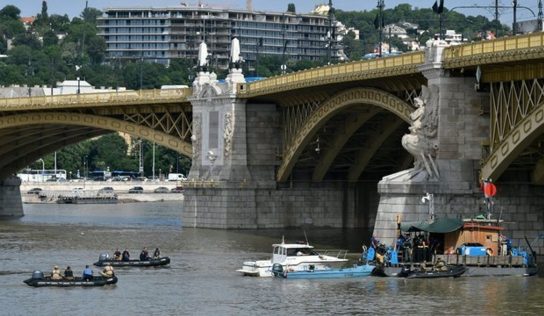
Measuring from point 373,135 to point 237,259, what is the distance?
86.8 ft

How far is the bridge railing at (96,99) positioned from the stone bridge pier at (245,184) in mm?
6468

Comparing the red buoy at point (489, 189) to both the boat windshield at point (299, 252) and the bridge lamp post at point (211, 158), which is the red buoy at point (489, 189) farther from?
the bridge lamp post at point (211, 158)

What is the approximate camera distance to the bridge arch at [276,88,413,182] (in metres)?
119

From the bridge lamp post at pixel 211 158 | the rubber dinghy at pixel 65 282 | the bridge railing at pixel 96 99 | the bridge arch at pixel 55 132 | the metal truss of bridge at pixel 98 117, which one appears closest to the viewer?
the rubber dinghy at pixel 65 282

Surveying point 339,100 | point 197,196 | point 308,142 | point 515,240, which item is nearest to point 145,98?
point 197,196

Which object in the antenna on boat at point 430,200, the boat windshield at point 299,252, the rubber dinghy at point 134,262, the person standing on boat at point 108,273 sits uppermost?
the antenna on boat at point 430,200

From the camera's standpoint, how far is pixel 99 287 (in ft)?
325

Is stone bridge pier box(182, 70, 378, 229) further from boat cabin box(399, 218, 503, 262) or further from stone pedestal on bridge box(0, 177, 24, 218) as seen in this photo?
boat cabin box(399, 218, 503, 262)

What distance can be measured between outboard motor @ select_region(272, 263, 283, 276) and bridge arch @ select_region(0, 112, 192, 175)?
2106 inches

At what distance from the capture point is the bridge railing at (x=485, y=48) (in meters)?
98.9

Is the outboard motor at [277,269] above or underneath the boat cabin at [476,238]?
underneath

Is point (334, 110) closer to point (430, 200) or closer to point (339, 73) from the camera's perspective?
point (339, 73)

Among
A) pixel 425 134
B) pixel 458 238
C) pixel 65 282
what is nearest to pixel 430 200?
pixel 425 134

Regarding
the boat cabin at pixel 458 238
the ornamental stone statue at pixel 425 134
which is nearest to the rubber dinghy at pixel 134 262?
the ornamental stone statue at pixel 425 134
